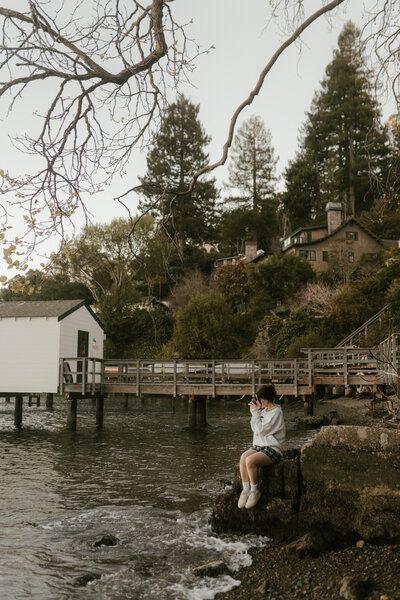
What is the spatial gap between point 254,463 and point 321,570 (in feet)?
4.86

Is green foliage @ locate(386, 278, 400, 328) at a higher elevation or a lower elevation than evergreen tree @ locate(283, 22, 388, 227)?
lower

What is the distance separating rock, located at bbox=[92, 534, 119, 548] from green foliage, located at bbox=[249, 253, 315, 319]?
33.9 metres

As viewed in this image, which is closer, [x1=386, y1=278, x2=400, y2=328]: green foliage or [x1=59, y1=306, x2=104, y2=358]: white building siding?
[x1=59, y1=306, x2=104, y2=358]: white building siding

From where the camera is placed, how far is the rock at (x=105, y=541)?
7.09 metres

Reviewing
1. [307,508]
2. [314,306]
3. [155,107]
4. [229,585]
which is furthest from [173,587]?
[314,306]

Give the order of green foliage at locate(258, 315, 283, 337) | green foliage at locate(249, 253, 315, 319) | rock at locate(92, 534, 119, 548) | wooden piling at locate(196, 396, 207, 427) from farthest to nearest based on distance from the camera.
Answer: green foliage at locate(249, 253, 315, 319)
green foliage at locate(258, 315, 283, 337)
wooden piling at locate(196, 396, 207, 427)
rock at locate(92, 534, 119, 548)

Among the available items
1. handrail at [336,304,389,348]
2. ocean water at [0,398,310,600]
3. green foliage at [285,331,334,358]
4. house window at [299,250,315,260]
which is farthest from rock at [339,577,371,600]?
house window at [299,250,315,260]

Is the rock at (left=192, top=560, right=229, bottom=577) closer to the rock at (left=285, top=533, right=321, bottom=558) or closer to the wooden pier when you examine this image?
the rock at (left=285, top=533, right=321, bottom=558)

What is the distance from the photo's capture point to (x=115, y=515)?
8.67 metres

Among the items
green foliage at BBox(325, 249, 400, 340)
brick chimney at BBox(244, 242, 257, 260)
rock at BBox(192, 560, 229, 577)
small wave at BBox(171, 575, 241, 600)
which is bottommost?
small wave at BBox(171, 575, 241, 600)

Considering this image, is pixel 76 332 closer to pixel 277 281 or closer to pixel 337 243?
Result: pixel 277 281

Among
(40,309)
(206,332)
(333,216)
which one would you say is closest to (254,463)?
(40,309)

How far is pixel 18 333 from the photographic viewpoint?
2333cm

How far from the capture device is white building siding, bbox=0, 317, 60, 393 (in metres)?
22.8
